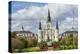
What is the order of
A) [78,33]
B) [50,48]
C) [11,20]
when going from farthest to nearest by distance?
[78,33], [50,48], [11,20]

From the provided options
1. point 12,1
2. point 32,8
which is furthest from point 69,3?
point 12,1

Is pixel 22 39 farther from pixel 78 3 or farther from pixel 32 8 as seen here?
pixel 78 3

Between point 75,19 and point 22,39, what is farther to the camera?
point 75,19

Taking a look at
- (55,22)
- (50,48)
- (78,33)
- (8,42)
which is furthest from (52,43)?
(8,42)

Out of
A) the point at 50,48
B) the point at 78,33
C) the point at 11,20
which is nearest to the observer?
the point at 11,20

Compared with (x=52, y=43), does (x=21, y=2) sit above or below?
above

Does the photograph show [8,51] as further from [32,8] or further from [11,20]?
[32,8]

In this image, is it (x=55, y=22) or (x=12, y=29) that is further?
(x=55, y=22)

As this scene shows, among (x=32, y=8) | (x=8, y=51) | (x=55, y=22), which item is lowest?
(x=8, y=51)

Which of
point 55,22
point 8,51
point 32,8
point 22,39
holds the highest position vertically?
point 32,8
